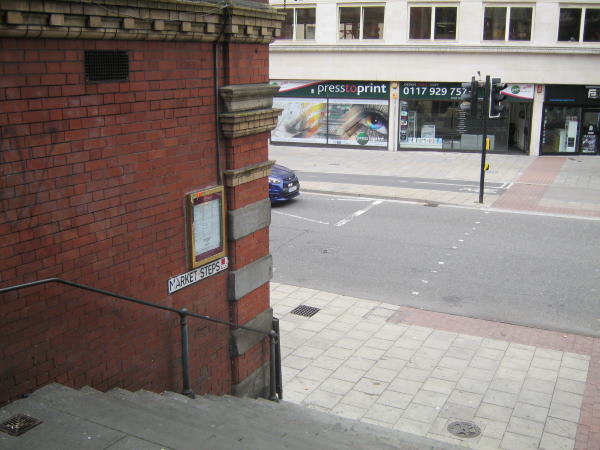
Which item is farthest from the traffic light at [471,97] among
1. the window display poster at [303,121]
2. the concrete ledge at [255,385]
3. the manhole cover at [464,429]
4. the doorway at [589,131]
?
the window display poster at [303,121]

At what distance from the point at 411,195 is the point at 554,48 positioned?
12533 mm

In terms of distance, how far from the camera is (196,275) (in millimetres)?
6848

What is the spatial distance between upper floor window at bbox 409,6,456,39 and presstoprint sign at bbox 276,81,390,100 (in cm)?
282

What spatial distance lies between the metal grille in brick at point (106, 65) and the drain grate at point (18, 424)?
262cm

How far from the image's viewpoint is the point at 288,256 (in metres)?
15.4

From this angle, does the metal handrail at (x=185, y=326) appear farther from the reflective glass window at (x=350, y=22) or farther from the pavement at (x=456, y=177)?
the reflective glass window at (x=350, y=22)

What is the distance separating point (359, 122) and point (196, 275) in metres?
27.4

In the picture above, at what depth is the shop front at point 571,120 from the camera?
2988 cm

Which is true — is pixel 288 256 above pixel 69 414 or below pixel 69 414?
below

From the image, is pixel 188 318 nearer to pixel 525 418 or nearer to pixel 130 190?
pixel 130 190

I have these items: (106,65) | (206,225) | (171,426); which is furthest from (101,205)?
(171,426)

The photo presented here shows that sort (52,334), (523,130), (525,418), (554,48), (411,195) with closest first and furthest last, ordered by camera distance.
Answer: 1. (52,334)
2. (525,418)
3. (411,195)
4. (554,48)
5. (523,130)

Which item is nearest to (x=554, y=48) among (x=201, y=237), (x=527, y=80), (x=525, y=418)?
(x=527, y=80)

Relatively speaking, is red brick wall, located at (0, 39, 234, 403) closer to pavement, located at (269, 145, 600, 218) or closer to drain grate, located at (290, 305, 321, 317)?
drain grate, located at (290, 305, 321, 317)
